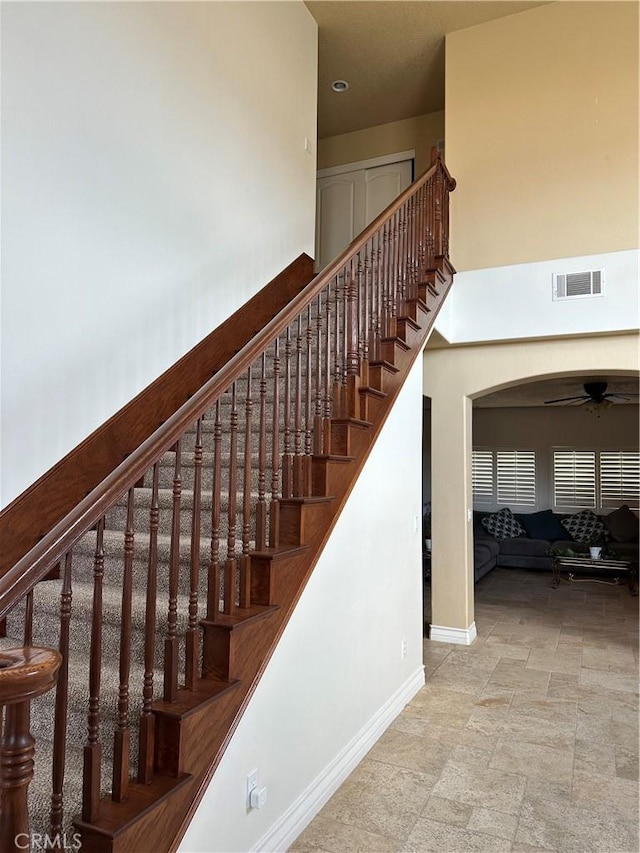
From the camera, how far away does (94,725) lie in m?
1.56

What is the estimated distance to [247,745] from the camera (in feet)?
6.98

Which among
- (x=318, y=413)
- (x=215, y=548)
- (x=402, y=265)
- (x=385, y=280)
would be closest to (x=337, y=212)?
(x=402, y=265)

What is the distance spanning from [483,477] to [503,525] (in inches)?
48.5

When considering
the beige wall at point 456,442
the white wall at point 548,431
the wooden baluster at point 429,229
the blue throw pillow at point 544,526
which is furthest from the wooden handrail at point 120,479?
the white wall at point 548,431

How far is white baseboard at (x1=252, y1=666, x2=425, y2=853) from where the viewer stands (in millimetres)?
2289

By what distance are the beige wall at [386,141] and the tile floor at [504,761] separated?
17.1 feet

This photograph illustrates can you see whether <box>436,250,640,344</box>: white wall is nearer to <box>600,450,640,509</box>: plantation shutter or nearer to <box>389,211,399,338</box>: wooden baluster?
<box>389,211,399,338</box>: wooden baluster

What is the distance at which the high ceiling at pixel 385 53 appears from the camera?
202 inches

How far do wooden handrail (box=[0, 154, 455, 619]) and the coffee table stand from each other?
646cm

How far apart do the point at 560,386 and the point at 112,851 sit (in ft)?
27.4

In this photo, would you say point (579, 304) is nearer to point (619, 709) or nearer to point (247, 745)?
point (619, 709)

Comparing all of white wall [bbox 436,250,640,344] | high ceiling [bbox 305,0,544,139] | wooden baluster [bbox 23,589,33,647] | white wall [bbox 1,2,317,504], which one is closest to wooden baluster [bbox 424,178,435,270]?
white wall [bbox 436,250,640,344]

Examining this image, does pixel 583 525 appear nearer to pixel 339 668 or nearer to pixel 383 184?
pixel 383 184

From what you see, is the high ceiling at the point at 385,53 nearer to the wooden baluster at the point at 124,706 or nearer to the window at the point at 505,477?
the wooden baluster at the point at 124,706
